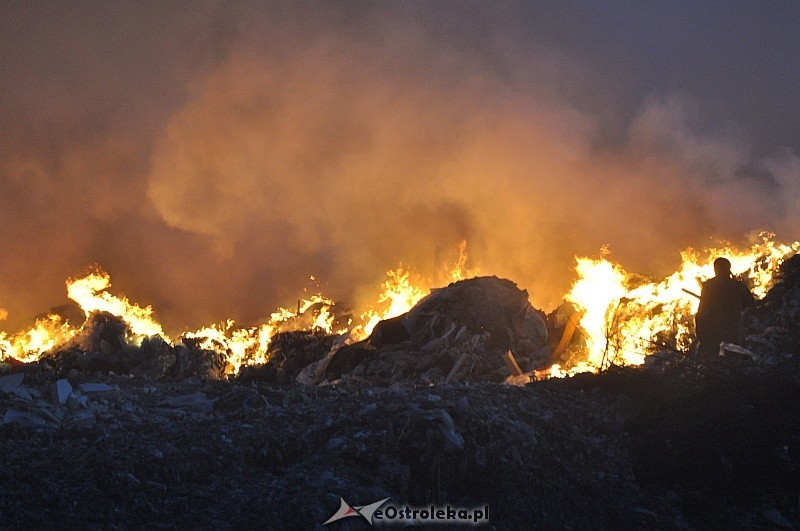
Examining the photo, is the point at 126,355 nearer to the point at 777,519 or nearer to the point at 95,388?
the point at 95,388

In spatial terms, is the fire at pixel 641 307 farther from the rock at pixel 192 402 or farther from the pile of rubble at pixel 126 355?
the pile of rubble at pixel 126 355

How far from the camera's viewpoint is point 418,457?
22.7 feet

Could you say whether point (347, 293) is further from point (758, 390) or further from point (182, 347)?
point (758, 390)

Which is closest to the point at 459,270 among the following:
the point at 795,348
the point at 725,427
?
the point at 795,348

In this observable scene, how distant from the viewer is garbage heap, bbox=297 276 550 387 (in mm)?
15203

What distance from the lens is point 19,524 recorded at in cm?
514

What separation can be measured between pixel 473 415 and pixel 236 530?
3.27 metres

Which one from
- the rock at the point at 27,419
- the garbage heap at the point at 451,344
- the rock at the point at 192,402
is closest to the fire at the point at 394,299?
the garbage heap at the point at 451,344

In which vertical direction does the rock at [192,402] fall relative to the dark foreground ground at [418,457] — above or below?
above

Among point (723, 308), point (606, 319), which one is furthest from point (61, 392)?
point (606, 319)

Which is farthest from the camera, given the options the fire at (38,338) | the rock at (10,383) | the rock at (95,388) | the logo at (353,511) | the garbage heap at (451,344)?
the fire at (38,338)

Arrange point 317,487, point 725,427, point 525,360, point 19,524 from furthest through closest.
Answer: point 525,360 → point 725,427 → point 317,487 → point 19,524

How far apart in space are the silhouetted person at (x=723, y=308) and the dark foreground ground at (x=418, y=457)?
6.25ft

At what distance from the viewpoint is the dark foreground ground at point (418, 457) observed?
5.85 metres
